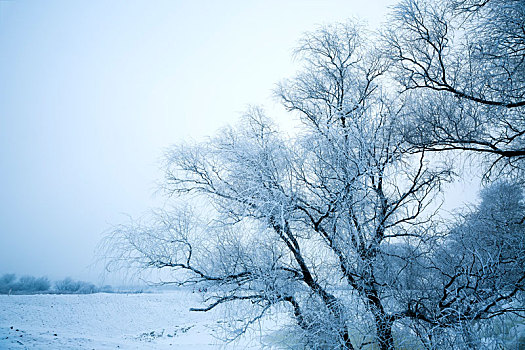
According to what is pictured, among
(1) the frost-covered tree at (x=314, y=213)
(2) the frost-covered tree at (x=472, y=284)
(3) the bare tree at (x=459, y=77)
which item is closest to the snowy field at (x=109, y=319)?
(1) the frost-covered tree at (x=314, y=213)

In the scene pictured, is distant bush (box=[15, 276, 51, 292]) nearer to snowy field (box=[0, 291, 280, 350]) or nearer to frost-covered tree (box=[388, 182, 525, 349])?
snowy field (box=[0, 291, 280, 350])

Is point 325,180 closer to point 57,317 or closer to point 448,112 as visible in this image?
point 448,112

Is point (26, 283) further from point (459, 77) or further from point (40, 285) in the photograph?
point (459, 77)

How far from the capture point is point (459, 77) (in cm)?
311

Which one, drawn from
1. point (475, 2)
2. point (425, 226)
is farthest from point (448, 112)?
point (425, 226)

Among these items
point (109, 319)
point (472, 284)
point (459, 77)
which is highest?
point (459, 77)

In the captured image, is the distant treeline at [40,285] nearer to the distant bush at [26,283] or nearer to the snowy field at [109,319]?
the distant bush at [26,283]

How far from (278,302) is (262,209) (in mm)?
1268

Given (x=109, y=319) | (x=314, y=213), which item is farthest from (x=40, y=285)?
(x=314, y=213)

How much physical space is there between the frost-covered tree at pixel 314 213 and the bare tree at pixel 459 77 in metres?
0.33

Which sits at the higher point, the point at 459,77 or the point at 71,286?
the point at 459,77

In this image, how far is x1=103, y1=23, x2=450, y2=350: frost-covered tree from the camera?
2.79 m

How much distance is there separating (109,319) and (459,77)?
19911 mm

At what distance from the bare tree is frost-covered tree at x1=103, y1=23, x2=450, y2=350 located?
33 centimetres
